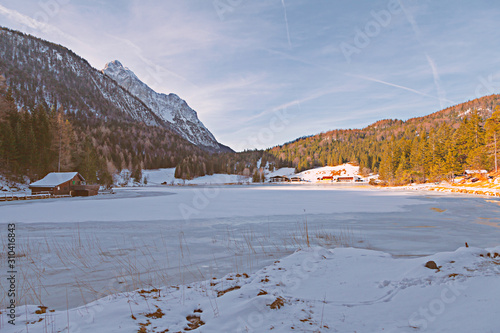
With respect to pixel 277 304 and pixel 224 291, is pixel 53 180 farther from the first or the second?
pixel 277 304

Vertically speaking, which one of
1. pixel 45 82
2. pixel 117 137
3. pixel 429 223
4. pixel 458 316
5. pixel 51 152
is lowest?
pixel 429 223

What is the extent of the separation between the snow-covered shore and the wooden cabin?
49.0 metres

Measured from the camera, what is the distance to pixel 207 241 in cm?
1103

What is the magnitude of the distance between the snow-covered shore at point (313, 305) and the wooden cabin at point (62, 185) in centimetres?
4895

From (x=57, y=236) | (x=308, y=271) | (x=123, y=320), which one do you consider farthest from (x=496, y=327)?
(x=57, y=236)

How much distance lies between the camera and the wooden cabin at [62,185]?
42.5 meters

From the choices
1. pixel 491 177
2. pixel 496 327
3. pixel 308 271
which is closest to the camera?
pixel 496 327

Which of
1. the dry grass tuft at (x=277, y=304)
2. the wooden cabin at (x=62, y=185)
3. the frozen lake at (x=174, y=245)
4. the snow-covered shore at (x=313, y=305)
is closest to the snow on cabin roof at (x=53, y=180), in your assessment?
the wooden cabin at (x=62, y=185)

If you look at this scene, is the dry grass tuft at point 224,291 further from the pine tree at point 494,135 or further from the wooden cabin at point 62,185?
the pine tree at point 494,135

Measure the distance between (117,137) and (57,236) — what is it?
18422 centimetres

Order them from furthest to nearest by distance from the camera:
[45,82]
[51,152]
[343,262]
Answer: [45,82] < [51,152] < [343,262]

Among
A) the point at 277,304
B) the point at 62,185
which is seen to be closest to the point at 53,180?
the point at 62,185

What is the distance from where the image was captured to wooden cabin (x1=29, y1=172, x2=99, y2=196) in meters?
42.5

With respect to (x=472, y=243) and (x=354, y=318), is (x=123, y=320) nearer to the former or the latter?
(x=354, y=318)
